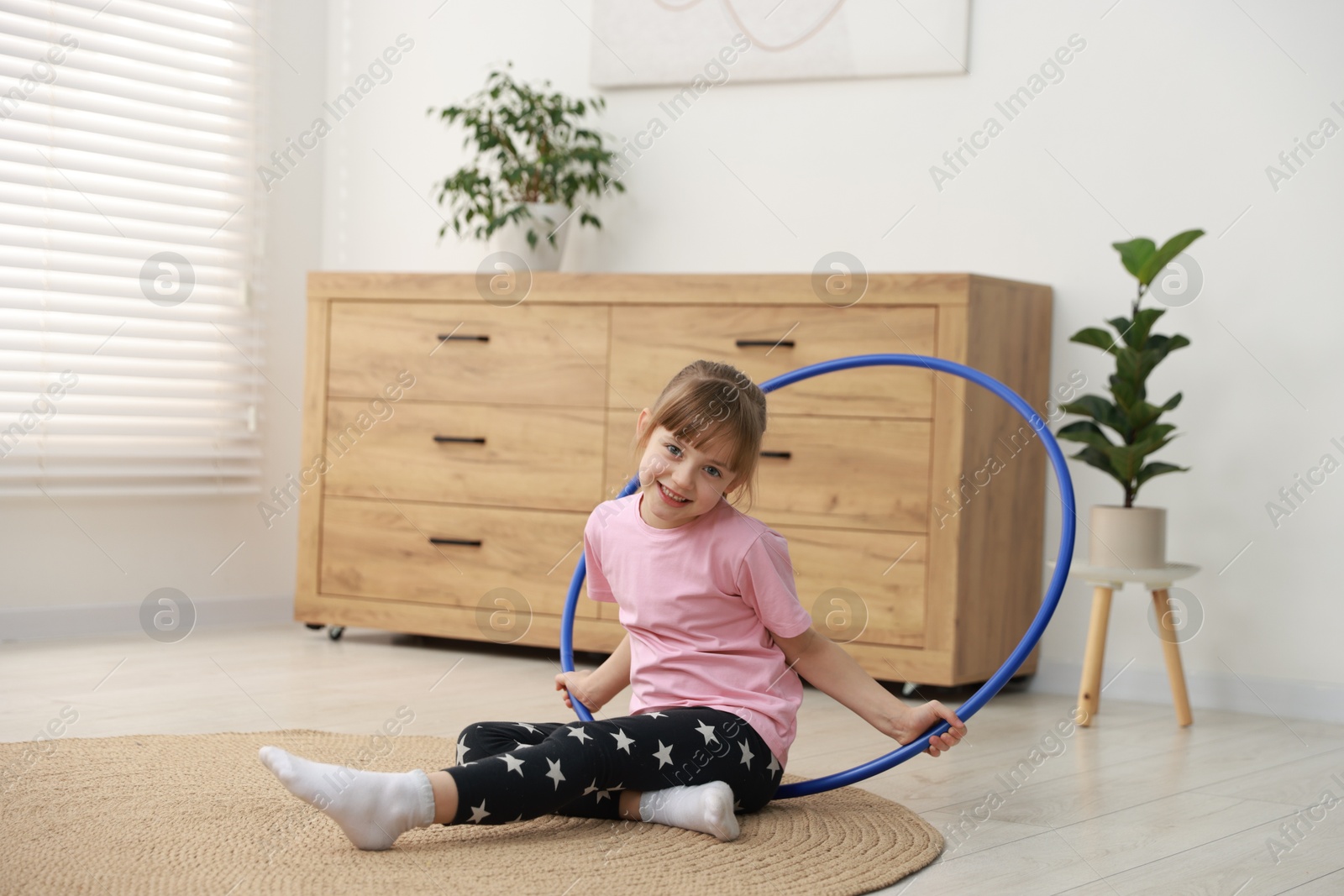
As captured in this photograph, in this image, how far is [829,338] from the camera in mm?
2969

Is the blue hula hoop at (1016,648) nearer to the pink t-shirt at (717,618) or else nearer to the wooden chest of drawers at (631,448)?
the pink t-shirt at (717,618)

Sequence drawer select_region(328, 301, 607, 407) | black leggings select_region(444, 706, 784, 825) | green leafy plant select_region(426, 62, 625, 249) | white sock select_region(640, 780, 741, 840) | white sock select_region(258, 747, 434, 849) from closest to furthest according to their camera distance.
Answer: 1. white sock select_region(258, 747, 434, 849)
2. black leggings select_region(444, 706, 784, 825)
3. white sock select_region(640, 780, 741, 840)
4. drawer select_region(328, 301, 607, 407)
5. green leafy plant select_region(426, 62, 625, 249)

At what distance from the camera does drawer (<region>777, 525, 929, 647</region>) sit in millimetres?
2922

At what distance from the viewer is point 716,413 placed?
1.80 metres

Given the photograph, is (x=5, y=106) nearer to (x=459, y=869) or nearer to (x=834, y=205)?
(x=834, y=205)

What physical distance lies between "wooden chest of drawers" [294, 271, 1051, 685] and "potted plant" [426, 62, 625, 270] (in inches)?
12.9

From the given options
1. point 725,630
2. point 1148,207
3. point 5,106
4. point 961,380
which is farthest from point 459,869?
point 5,106

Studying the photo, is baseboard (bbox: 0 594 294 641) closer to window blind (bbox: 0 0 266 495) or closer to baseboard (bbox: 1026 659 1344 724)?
window blind (bbox: 0 0 266 495)

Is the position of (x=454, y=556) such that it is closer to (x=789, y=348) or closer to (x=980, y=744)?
(x=789, y=348)

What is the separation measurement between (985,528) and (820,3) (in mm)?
1407

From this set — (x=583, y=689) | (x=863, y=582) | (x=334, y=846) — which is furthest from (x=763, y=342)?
(x=334, y=846)

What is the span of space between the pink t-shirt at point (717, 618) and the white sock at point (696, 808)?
0.42 feet

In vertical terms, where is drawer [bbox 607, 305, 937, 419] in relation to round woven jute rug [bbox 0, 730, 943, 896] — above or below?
above

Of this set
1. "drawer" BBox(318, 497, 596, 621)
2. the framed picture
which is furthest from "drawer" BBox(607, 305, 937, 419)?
the framed picture
